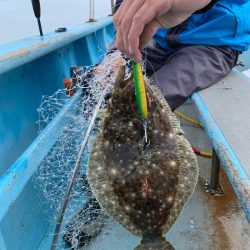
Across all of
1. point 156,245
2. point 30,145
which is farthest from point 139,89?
point 30,145

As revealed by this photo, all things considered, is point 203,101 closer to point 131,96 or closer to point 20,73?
point 131,96

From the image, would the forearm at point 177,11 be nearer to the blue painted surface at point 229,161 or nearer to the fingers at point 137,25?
the fingers at point 137,25

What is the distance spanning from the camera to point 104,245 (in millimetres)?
2115

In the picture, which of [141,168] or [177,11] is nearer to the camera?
[177,11]

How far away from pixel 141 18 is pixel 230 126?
0.97 metres

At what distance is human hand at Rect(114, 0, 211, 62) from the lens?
1064mm

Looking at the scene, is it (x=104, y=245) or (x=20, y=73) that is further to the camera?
(x=20, y=73)

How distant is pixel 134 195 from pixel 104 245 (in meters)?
0.86

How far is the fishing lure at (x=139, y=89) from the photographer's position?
1.19 metres

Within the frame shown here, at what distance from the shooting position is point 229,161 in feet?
4.79

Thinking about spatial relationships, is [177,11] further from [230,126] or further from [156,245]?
[156,245]

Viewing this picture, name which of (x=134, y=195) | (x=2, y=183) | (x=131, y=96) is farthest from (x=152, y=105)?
(x=2, y=183)

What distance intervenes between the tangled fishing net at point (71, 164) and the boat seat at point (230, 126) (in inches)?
25.5

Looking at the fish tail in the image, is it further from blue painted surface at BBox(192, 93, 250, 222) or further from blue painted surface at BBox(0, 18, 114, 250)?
blue painted surface at BBox(0, 18, 114, 250)
